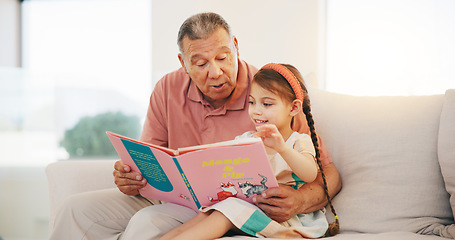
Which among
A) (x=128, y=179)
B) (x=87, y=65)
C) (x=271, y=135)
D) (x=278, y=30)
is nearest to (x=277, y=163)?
(x=271, y=135)

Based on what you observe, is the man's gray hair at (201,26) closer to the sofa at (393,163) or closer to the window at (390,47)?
the sofa at (393,163)

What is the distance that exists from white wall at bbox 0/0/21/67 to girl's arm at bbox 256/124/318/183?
3612mm

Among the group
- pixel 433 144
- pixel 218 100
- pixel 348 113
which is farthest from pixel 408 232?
pixel 218 100

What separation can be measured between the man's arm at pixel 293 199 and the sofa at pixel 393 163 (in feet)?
0.30

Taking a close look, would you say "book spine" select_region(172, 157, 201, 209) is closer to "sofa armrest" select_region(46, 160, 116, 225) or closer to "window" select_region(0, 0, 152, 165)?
"sofa armrest" select_region(46, 160, 116, 225)

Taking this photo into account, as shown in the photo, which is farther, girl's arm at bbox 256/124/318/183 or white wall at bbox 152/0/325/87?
white wall at bbox 152/0/325/87

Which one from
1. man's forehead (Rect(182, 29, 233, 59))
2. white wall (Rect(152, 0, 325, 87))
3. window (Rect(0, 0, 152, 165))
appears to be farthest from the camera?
window (Rect(0, 0, 152, 165))

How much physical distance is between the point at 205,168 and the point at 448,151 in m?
0.79

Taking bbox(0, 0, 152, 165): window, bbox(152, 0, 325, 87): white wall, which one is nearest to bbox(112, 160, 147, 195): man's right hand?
bbox(152, 0, 325, 87): white wall

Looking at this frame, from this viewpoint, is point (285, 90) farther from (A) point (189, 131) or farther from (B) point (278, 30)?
(B) point (278, 30)

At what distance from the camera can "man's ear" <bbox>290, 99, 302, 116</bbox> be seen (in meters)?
1.50

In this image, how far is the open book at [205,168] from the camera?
1195 millimetres

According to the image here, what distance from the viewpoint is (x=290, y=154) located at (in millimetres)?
Answer: 1313

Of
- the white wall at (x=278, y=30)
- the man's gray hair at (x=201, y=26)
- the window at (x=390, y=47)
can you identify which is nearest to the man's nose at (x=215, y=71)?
the man's gray hair at (x=201, y=26)
